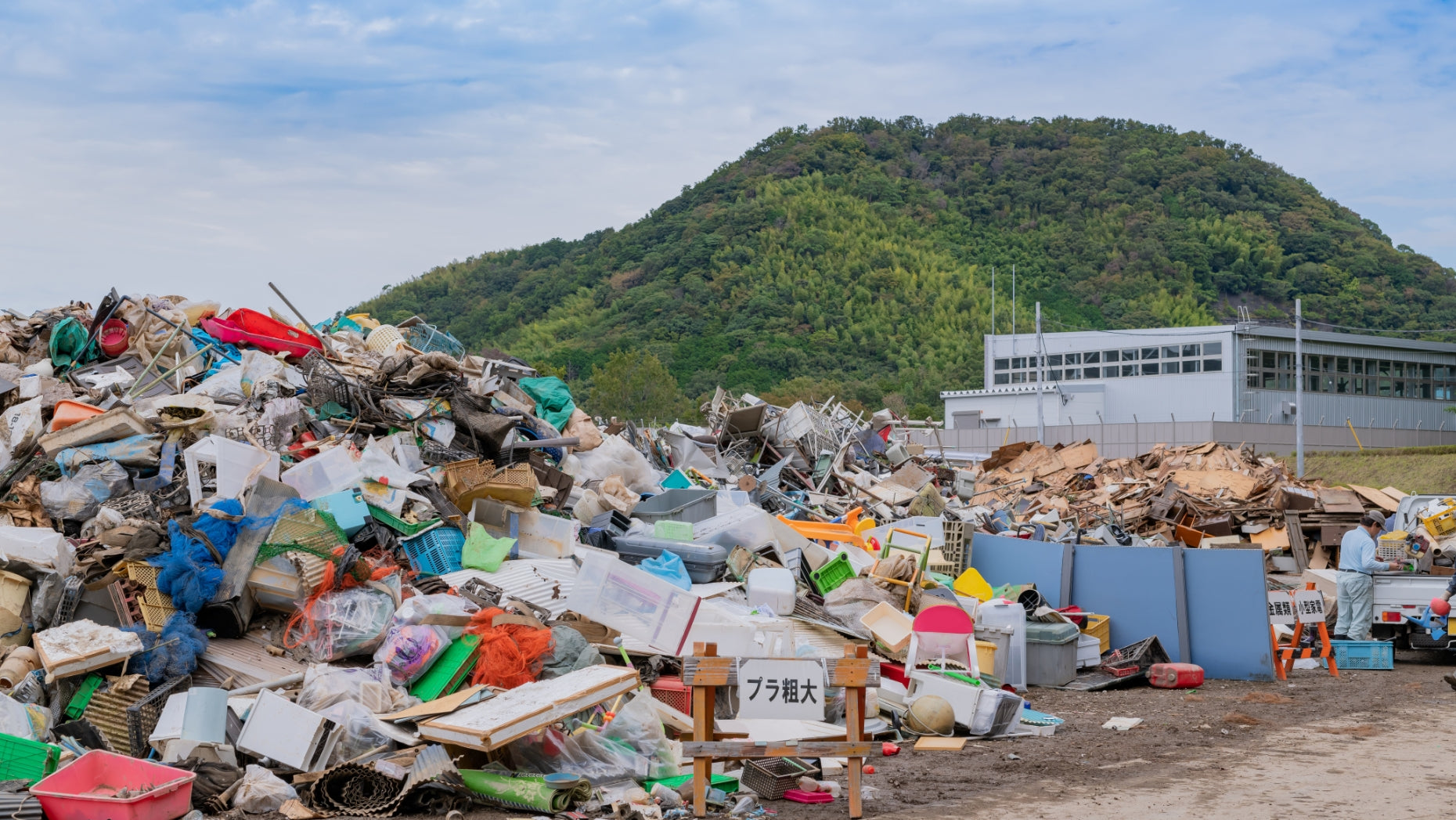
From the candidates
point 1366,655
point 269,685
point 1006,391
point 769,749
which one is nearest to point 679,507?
point 269,685

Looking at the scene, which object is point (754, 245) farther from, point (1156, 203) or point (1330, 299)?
point (1330, 299)

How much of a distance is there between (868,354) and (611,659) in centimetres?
5131

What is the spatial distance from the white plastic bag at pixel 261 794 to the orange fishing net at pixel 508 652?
137 centimetres

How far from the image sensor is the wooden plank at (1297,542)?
1767 cm

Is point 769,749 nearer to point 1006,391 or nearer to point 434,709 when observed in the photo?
point 434,709

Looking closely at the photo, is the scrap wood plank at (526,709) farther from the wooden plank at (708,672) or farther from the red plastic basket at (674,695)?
the red plastic basket at (674,695)

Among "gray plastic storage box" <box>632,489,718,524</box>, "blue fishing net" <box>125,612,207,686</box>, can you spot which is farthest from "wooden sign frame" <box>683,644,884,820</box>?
"gray plastic storage box" <box>632,489,718,524</box>

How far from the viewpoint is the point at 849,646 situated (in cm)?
601

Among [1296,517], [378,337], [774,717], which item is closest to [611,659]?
[774,717]

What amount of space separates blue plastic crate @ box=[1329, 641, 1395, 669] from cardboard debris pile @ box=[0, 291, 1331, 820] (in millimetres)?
Answer: 2109

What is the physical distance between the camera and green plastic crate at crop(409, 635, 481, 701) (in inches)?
281


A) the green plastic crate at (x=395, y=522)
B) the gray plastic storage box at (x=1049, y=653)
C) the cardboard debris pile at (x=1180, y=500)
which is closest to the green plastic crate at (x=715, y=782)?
the green plastic crate at (x=395, y=522)

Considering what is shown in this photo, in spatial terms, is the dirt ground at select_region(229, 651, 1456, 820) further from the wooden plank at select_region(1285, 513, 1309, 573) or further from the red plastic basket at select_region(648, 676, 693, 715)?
the wooden plank at select_region(1285, 513, 1309, 573)

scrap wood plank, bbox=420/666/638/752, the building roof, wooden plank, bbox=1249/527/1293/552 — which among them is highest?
the building roof
